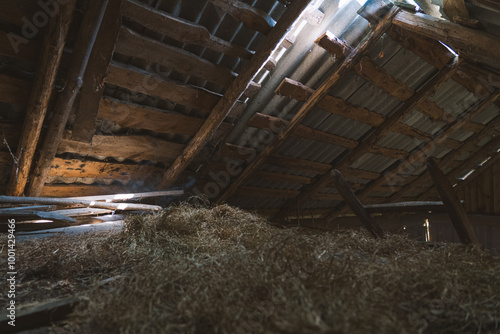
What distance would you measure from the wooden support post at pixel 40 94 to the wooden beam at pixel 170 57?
46cm

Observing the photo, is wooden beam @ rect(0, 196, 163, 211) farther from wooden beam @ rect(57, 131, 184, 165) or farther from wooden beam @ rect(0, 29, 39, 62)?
wooden beam @ rect(0, 29, 39, 62)

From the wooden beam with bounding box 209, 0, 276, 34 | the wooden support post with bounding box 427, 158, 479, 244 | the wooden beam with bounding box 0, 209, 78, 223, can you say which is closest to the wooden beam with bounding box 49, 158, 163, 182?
the wooden beam with bounding box 0, 209, 78, 223

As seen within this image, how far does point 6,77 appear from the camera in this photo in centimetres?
266

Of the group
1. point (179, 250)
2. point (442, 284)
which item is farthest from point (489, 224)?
point (179, 250)

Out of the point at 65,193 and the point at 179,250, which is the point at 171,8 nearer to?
the point at 179,250

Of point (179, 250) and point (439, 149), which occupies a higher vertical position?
point (439, 149)

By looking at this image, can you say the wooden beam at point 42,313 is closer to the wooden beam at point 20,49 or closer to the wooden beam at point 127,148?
the wooden beam at point 20,49

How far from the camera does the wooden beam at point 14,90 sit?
8.84 feet

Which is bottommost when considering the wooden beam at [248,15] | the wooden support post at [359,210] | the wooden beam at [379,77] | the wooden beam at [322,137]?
the wooden support post at [359,210]

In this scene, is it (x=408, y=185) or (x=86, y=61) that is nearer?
(x=86, y=61)

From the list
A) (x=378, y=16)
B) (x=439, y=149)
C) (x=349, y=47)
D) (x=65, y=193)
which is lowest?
(x=65, y=193)

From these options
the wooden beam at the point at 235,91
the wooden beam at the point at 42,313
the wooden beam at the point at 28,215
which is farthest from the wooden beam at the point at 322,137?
the wooden beam at the point at 42,313

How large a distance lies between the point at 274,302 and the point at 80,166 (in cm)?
361

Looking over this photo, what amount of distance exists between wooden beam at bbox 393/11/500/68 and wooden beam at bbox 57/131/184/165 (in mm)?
3118
